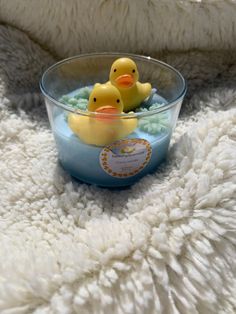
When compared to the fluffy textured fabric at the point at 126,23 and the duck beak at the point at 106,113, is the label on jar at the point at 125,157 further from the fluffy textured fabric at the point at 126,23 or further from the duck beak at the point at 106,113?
the fluffy textured fabric at the point at 126,23

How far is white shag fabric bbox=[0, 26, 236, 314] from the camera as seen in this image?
410 millimetres

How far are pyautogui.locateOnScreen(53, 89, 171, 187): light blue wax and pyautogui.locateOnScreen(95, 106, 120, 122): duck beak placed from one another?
4 cm

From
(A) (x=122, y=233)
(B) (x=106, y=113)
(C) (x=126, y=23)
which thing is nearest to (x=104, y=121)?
(B) (x=106, y=113)

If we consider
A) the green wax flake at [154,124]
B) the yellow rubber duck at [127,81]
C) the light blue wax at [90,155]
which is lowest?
the light blue wax at [90,155]

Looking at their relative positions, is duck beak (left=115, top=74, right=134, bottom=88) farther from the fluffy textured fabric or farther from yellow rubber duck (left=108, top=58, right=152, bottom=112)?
the fluffy textured fabric

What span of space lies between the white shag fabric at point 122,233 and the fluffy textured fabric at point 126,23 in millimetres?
Answer: 157

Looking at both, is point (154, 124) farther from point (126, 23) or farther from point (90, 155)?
point (126, 23)

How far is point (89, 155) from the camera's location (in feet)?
1.78

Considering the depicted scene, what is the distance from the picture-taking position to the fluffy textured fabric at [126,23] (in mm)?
681

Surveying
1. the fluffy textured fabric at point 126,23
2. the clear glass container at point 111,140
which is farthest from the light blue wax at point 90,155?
the fluffy textured fabric at point 126,23

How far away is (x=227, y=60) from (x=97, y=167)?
30 centimetres

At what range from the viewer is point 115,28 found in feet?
2.30

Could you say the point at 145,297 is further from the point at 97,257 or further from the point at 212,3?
the point at 212,3

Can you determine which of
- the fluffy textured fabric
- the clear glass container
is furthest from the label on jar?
the fluffy textured fabric
